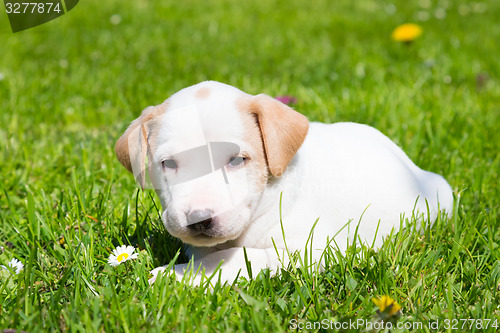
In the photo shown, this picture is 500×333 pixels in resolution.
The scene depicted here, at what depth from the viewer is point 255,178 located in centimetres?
276

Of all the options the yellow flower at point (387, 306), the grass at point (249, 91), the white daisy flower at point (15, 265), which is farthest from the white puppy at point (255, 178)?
the white daisy flower at point (15, 265)

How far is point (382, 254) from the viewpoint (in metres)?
2.81

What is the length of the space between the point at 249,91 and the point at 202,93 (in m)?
2.95

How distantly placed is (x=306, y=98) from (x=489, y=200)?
2385mm

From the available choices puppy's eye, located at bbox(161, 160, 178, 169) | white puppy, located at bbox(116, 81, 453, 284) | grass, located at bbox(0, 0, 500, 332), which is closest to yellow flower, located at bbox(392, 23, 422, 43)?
grass, located at bbox(0, 0, 500, 332)

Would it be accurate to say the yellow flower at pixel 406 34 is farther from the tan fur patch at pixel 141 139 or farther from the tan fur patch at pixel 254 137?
Result: the tan fur patch at pixel 141 139

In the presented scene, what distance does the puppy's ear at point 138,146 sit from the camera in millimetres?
2873

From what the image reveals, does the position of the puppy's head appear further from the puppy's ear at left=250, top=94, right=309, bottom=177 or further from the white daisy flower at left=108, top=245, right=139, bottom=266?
the white daisy flower at left=108, top=245, right=139, bottom=266

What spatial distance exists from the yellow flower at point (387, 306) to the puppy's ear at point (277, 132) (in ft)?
2.61

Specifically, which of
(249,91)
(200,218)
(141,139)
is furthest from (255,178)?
(249,91)

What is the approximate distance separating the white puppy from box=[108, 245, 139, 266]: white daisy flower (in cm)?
26

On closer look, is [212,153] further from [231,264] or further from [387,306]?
[387,306]

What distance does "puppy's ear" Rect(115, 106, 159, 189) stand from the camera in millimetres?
2873

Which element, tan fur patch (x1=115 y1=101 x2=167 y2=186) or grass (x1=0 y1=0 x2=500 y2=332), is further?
tan fur patch (x1=115 y1=101 x2=167 y2=186)
